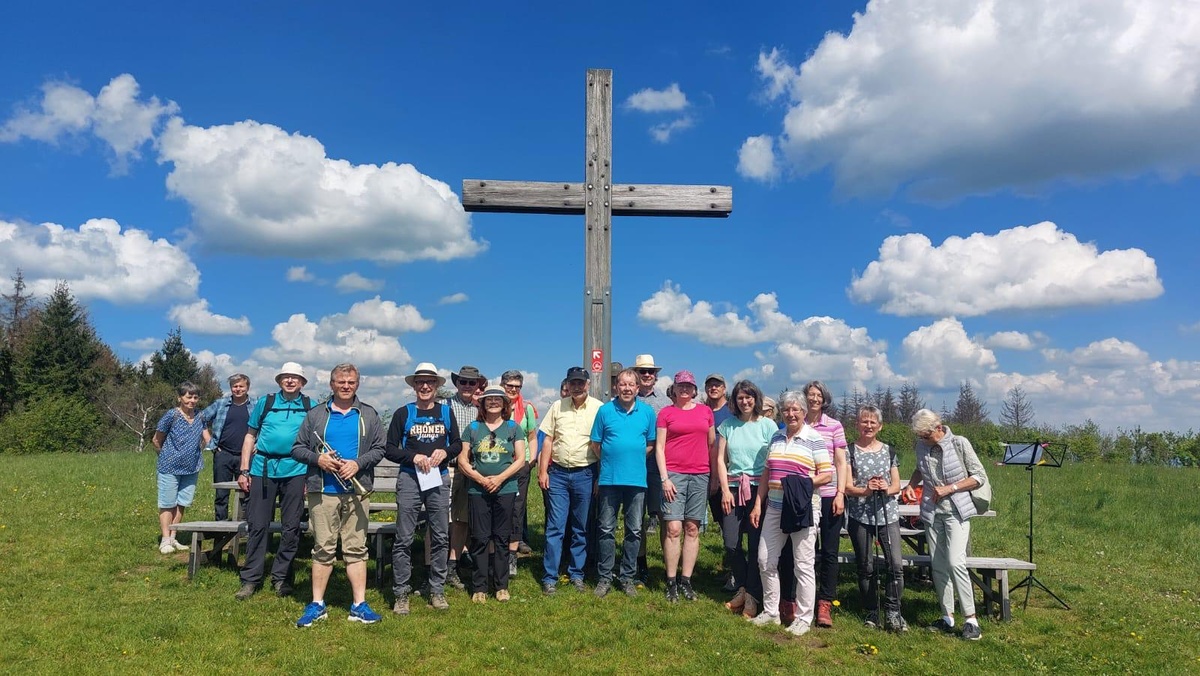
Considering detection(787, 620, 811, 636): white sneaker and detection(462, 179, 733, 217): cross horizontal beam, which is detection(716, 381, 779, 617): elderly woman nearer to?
detection(787, 620, 811, 636): white sneaker

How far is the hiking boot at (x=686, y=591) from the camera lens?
6.94m

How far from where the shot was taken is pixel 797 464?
20.3ft

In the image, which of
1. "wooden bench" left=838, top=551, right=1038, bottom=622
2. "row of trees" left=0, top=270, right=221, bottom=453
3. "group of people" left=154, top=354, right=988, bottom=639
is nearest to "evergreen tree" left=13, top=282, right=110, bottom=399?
"row of trees" left=0, top=270, right=221, bottom=453

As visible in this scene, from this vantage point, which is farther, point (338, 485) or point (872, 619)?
point (872, 619)

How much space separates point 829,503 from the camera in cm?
633

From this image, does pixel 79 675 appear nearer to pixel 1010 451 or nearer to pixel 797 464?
pixel 797 464

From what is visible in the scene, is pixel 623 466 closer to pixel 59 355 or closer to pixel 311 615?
pixel 311 615

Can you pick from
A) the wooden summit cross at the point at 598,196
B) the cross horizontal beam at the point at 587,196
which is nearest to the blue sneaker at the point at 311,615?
the wooden summit cross at the point at 598,196

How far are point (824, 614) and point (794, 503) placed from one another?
1.10 meters

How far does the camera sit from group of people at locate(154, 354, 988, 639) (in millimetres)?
6156

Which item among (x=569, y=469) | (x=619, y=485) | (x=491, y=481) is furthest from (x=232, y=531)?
(x=619, y=485)

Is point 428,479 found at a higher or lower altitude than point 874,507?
higher

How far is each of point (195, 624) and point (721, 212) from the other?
6.59 metres

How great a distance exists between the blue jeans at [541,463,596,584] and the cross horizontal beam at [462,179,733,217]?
2984 millimetres
